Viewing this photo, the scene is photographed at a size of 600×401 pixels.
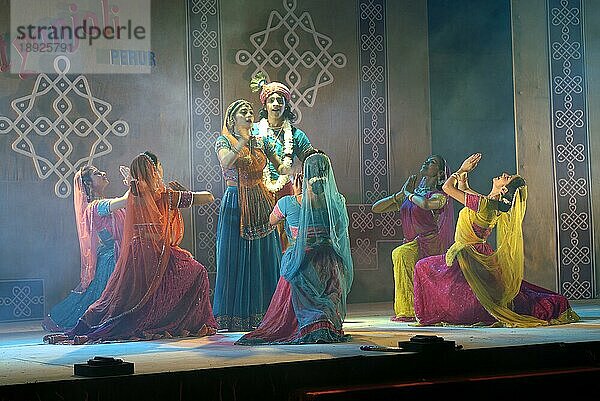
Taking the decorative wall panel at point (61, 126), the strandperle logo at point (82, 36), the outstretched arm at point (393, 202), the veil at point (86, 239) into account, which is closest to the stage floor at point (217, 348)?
the veil at point (86, 239)

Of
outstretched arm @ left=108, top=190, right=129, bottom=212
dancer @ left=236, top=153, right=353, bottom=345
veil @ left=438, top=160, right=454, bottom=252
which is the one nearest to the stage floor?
dancer @ left=236, top=153, right=353, bottom=345

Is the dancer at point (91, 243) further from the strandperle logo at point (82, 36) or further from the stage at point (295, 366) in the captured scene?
the strandperle logo at point (82, 36)

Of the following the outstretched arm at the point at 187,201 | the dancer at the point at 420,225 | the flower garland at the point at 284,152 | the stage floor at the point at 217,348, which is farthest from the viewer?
the dancer at the point at 420,225

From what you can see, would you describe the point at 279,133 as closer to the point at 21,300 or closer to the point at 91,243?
the point at 91,243

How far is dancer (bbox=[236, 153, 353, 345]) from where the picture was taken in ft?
26.3

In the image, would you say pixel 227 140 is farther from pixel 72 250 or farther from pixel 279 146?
pixel 72 250

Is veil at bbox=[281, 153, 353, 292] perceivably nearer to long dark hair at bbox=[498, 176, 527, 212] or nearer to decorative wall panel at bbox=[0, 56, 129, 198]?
long dark hair at bbox=[498, 176, 527, 212]

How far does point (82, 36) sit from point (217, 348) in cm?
421

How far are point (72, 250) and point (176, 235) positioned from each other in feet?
6.86

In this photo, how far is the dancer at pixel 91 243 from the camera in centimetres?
948

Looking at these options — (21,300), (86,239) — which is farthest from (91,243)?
(21,300)

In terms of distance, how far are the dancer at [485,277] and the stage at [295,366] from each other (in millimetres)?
620

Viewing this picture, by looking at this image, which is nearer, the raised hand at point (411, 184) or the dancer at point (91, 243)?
the dancer at point (91, 243)

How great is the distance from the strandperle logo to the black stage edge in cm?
499
